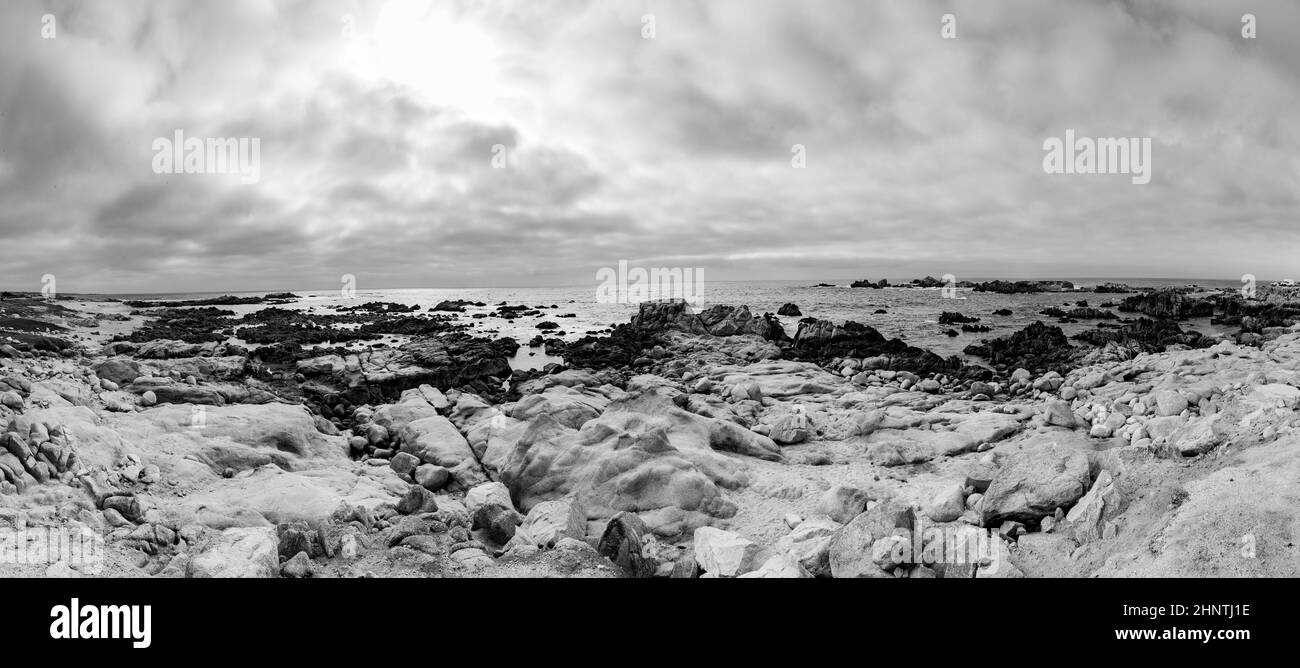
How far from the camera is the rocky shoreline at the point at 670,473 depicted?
659 centimetres

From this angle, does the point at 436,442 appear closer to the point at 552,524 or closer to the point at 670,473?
the point at 552,524

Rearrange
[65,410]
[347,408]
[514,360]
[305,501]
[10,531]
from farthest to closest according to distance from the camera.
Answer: [514,360], [347,408], [65,410], [305,501], [10,531]

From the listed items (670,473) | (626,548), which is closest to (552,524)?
(626,548)

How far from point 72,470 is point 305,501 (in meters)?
3.11

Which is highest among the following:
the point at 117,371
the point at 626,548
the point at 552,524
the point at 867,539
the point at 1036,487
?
the point at 117,371

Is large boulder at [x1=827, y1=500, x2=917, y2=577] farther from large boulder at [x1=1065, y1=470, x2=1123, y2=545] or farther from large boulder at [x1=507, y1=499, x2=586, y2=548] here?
large boulder at [x1=507, y1=499, x2=586, y2=548]

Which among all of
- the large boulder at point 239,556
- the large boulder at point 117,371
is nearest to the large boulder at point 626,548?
the large boulder at point 239,556

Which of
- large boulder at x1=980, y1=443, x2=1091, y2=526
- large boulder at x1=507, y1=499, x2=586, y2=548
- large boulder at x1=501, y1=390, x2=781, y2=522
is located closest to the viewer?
large boulder at x1=980, y1=443, x2=1091, y2=526

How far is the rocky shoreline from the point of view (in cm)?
659

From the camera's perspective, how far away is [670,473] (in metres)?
10.6

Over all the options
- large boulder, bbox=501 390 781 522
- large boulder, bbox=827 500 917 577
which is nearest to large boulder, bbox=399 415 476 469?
large boulder, bbox=501 390 781 522

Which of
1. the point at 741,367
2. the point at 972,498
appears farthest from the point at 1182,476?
the point at 741,367

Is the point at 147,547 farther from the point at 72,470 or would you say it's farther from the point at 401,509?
the point at 401,509

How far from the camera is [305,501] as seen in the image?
31.3ft
